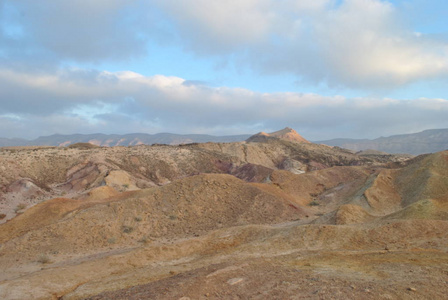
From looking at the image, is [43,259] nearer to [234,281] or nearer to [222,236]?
[222,236]

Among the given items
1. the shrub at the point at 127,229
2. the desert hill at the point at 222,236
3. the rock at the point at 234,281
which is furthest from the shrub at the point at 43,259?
the rock at the point at 234,281

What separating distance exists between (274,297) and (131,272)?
24.0ft

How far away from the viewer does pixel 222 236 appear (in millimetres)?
17859

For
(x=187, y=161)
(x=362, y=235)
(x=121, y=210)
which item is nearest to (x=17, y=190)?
(x=121, y=210)

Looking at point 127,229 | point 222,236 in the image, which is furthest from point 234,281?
point 127,229

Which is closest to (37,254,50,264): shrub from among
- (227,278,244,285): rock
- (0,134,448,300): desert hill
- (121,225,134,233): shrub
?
(0,134,448,300): desert hill

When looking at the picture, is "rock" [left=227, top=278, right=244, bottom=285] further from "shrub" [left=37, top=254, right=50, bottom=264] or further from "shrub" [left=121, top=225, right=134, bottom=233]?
"shrub" [left=121, top=225, right=134, bottom=233]

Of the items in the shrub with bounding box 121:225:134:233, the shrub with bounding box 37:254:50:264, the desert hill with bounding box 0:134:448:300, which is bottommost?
the shrub with bounding box 37:254:50:264

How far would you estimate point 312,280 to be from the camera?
30.8 feet

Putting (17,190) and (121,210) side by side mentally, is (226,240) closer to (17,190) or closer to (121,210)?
(121,210)

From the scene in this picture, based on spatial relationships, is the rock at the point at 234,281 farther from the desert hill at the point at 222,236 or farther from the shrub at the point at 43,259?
the shrub at the point at 43,259

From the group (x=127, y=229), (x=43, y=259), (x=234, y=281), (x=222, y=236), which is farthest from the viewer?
(x=127, y=229)

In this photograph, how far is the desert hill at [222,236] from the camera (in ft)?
31.0

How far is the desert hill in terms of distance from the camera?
9.45 m
